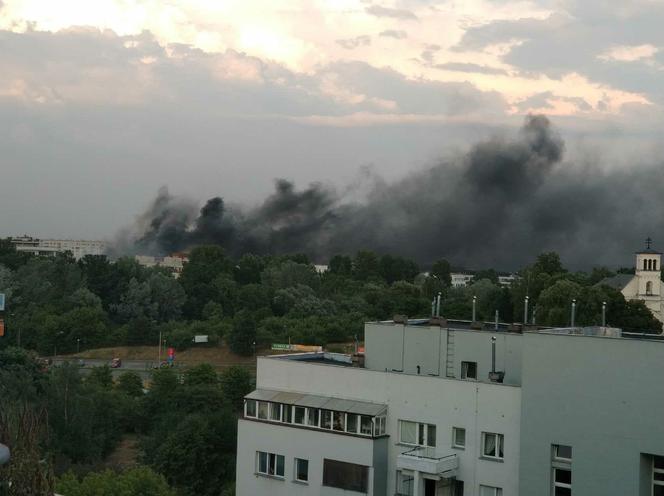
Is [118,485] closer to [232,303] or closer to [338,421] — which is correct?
[338,421]

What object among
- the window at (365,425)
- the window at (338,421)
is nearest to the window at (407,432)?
the window at (365,425)

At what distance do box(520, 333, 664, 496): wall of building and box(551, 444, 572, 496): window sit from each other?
12 cm

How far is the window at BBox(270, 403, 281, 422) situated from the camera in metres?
20.4

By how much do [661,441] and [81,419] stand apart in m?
27.5

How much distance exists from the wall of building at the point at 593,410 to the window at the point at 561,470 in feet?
0.38

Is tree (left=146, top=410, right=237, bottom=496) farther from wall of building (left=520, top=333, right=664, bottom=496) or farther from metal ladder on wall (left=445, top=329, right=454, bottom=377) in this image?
wall of building (left=520, top=333, right=664, bottom=496)

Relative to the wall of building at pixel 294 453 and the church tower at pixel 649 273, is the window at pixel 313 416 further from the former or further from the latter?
the church tower at pixel 649 273

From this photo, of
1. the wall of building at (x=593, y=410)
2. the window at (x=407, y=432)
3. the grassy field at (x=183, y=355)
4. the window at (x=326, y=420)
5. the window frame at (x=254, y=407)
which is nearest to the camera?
the wall of building at (x=593, y=410)

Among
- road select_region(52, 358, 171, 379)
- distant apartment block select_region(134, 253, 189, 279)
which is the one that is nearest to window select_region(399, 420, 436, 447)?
road select_region(52, 358, 171, 379)

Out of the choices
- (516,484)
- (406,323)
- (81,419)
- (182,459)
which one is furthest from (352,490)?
(81,419)

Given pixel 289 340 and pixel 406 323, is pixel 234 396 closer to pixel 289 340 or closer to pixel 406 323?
pixel 289 340

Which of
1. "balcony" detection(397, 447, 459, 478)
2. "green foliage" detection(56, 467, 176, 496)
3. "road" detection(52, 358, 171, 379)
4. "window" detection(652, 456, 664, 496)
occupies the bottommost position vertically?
"road" detection(52, 358, 171, 379)

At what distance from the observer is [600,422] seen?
16125mm

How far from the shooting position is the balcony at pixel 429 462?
58.7ft
